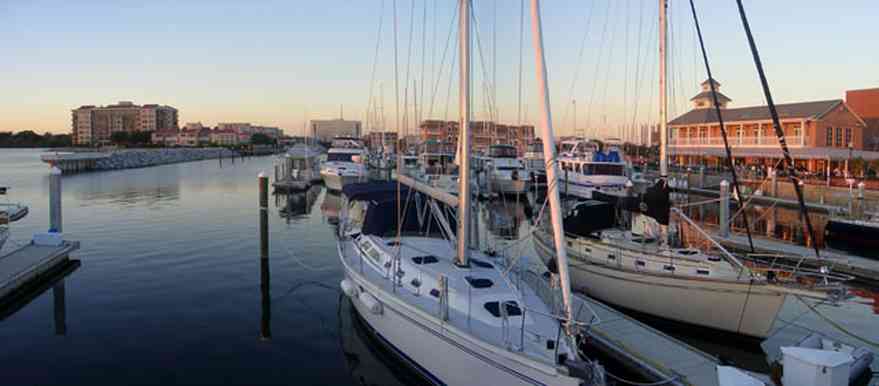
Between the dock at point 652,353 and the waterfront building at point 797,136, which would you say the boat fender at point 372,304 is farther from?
the waterfront building at point 797,136

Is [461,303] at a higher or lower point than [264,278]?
higher

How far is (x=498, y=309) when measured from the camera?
9516 mm

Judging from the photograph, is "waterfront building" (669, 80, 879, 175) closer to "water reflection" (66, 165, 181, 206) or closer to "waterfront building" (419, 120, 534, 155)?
"waterfront building" (419, 120, 534, 155)

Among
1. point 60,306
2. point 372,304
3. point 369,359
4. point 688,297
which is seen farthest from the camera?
point 60,306

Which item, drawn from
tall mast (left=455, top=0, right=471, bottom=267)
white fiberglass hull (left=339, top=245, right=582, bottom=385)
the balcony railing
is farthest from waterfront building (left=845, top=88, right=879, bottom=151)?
white fiberglass hull (left=339, top=245, right=582, bottom=385)

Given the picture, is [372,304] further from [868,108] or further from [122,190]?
[868,108]

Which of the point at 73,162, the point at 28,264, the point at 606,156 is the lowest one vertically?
the point at 28,264

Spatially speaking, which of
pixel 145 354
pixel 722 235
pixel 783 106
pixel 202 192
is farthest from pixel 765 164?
pixel 145 354

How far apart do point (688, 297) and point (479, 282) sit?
17.9 ft

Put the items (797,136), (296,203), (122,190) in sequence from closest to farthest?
(296,203) → (122,190) → (797,136)

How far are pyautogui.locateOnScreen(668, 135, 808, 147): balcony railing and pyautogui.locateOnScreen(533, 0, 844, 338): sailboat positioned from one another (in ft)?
118

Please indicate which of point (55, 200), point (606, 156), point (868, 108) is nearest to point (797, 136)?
point (606, 156)

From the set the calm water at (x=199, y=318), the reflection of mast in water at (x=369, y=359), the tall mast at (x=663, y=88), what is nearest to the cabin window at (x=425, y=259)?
the reflection of mast in water at (x=369, y=359)

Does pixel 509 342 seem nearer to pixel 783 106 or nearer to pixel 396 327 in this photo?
pixel 396 327
